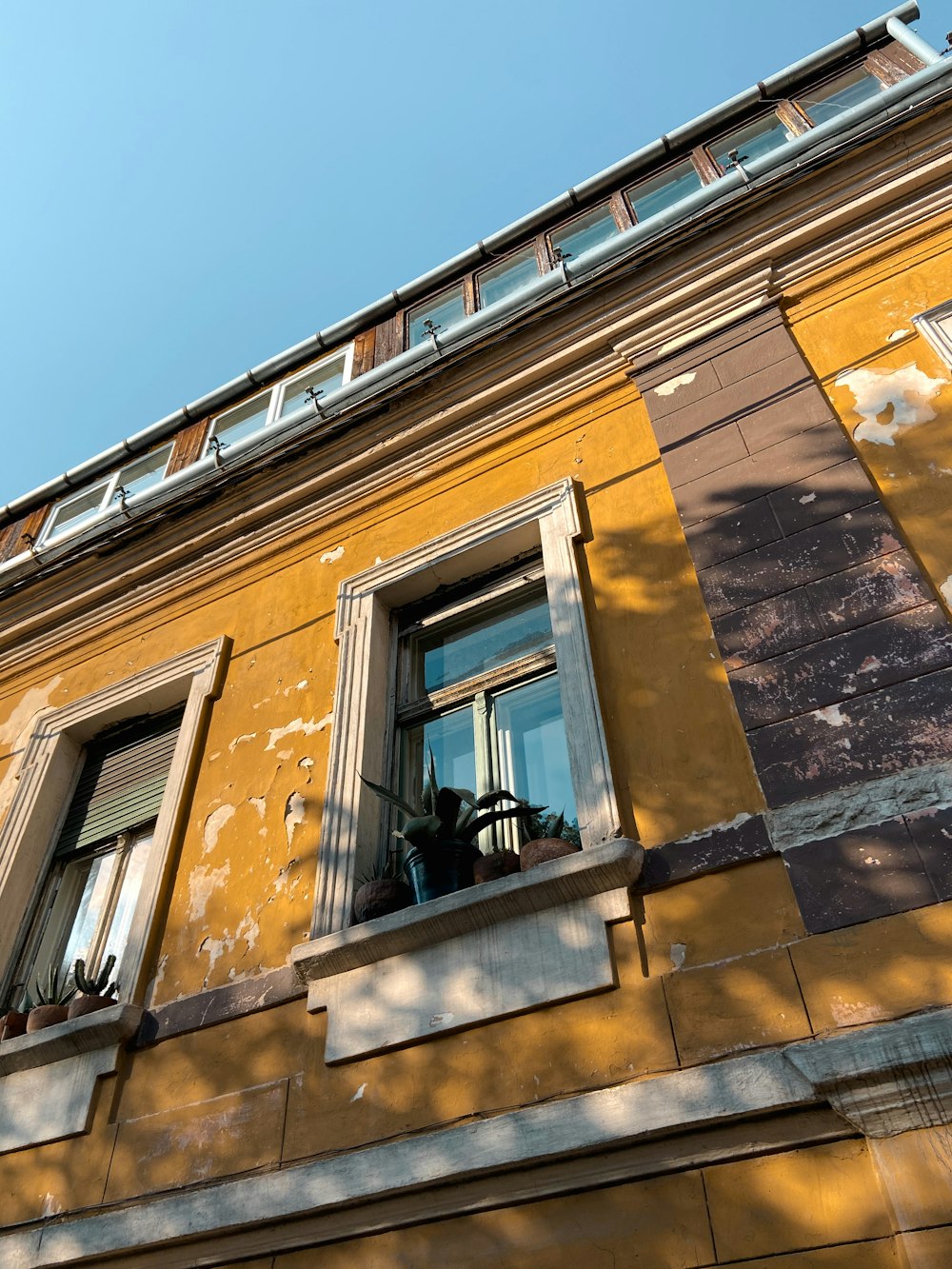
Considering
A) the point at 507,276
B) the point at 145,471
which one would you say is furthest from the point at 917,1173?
the point at 145,471

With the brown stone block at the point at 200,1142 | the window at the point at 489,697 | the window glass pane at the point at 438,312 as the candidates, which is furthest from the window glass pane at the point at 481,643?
the window glass pane at the point at 438,312

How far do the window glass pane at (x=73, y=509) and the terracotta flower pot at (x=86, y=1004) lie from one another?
5.72 metres

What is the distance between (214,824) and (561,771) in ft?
5.99

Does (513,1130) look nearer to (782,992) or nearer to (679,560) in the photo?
(782,992)

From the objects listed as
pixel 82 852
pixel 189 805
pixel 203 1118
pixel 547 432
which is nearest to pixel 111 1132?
pixel 203 1118

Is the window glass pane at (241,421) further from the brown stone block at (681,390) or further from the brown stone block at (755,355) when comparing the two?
the brown stone block at (755,355)

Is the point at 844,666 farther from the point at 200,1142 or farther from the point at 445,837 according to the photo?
the point at 200,1142

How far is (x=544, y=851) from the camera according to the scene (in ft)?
→ 12.0

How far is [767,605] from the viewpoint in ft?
12.9

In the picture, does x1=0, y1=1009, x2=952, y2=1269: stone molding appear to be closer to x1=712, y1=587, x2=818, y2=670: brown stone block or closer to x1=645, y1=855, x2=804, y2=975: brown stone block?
x1=645, y1=855, x2=804, y2=975: brown stone block

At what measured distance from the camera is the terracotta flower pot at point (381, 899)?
393 cm

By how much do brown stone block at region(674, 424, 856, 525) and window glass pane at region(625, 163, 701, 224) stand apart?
363cm

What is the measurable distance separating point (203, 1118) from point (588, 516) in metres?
3.22

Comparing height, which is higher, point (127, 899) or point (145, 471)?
point (145, 471)
